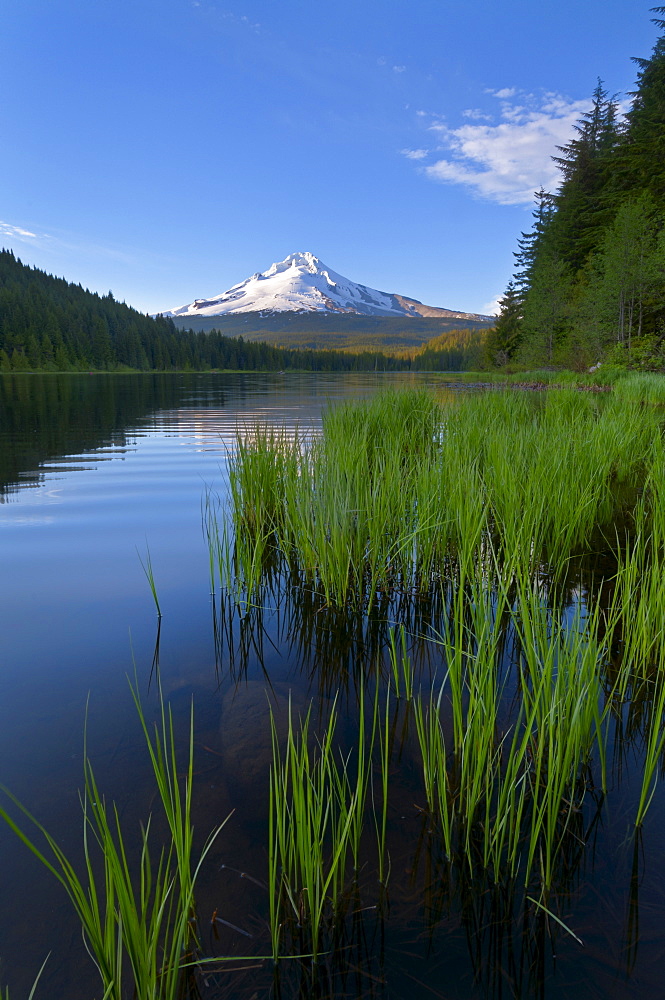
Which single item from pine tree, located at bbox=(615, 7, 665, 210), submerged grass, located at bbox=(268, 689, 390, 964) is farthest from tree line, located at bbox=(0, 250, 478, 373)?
submerged grass, located at bbox=(268, 689, 390, 964)

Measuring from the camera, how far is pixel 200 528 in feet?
21.0

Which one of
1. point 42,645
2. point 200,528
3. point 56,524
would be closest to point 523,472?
point 200,528

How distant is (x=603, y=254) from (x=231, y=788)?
4617cm

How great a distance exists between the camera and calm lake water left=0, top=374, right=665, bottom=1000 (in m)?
1.54

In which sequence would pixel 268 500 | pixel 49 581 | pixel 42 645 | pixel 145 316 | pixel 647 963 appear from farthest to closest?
pixel 145 316
pixel 268 500
pixel 49 581
pixel 42 645
pixel 647 963

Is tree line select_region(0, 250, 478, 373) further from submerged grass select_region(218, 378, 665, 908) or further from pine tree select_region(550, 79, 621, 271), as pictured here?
submerged grass select_region(218, 378, 665, 908)

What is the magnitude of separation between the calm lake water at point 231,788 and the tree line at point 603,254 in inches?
1202

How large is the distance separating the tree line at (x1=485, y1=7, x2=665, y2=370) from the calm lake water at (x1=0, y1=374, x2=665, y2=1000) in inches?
1202

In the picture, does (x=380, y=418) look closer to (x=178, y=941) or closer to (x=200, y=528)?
(x=200, y=528)

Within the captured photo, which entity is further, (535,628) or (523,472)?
(523,472)

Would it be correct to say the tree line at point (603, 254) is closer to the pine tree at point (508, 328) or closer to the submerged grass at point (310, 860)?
the pine tree at point (508, 328)

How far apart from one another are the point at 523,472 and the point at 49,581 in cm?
451

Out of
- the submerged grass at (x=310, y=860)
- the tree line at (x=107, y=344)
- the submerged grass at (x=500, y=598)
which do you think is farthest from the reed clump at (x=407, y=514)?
the tree line at (x=107, y=344)

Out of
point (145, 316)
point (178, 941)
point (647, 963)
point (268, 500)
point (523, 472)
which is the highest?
point (145, 316)
